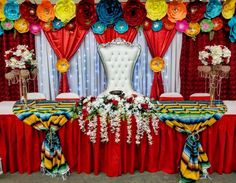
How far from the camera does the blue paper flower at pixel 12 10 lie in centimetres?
373

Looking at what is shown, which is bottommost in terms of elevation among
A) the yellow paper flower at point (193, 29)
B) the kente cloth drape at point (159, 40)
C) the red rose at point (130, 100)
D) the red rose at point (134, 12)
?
the red rose at point (130, 100)

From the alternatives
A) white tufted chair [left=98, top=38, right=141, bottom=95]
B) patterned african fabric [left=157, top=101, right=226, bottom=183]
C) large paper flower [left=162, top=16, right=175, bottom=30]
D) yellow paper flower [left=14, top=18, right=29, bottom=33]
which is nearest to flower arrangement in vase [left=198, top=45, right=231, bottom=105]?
patterned african fabric [left=157, top=101, right=226, bottom=183]

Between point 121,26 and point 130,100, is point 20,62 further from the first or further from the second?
point 121,26

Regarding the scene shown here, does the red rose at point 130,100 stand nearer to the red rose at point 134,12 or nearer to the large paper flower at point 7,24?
the red rose at point 134,12

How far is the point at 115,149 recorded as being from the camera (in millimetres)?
2580

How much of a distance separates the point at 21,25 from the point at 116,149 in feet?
8.34

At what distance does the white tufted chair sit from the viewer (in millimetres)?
3697

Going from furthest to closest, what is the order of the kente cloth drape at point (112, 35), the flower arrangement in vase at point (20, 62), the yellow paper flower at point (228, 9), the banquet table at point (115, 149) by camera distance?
the kente cloth drape at point (112, 35) → the yellow paper flower at point (228, 9) → the flower arrangement in vase at point (20, 62) → the banquet table at point (115, 149)

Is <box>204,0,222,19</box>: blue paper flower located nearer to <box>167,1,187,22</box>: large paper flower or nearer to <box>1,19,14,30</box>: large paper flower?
<box>167,1,187,22</box>: large paper flower

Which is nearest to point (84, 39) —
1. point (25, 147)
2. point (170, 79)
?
point (170, 79)

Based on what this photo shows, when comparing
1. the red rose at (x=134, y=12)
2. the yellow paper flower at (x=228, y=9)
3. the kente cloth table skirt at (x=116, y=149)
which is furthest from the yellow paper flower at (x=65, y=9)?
the yellow paper flower at (x=228, y=9)

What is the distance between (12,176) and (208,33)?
340cm

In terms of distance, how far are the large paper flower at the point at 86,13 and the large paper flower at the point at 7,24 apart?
3.35 ft

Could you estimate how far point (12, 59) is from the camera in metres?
2.68
